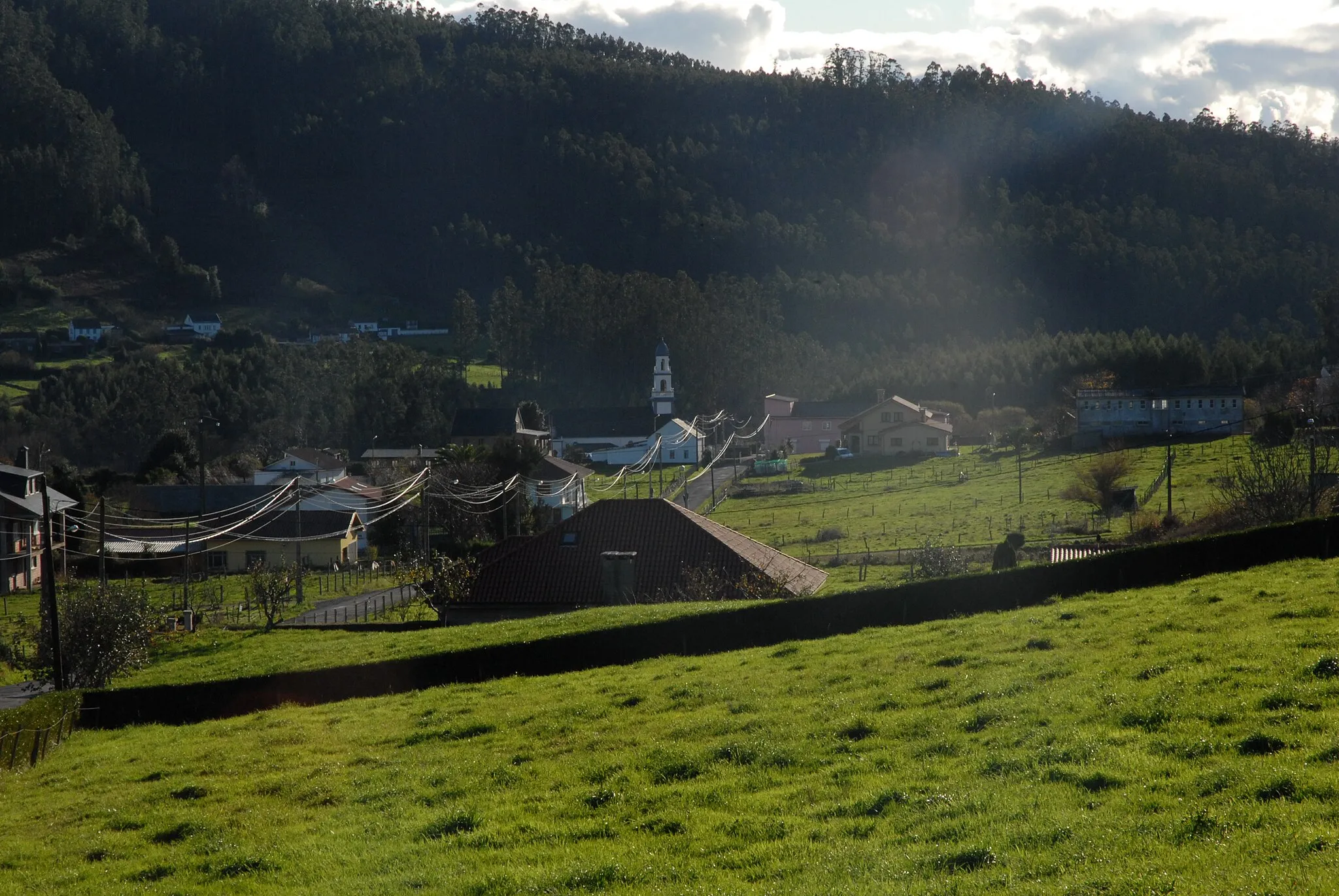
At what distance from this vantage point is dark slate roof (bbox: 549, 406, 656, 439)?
101812mm

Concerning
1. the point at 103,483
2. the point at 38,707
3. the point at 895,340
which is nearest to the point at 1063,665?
the point at 38,707

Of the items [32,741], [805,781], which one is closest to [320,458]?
[32,741]

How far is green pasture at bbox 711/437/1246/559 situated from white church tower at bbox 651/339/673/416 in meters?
33.3

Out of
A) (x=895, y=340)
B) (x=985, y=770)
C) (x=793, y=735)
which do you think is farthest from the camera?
(x=895, y=340)

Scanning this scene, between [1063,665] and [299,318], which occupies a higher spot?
[299,318]

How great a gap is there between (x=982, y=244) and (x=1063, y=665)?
16009cm

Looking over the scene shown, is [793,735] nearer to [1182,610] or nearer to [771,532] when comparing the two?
[1182,610]

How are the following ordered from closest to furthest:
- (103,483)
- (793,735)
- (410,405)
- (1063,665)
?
1. (793,735)
2. (1063,665)
3. (103,483)
4. (410,405)

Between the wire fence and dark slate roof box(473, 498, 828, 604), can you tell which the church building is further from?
the wire fence

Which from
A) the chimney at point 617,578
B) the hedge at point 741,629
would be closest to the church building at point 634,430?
the chimney at point 617,578

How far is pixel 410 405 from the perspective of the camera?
104938mm

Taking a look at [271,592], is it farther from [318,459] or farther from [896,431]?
[896,431]

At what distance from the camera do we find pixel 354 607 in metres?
38.7

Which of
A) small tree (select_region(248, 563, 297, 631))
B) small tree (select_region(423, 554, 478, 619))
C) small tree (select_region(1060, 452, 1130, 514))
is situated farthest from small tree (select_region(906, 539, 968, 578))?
small tree (select_region(248, 563, 297, 631))
